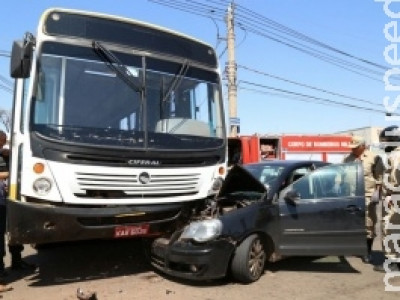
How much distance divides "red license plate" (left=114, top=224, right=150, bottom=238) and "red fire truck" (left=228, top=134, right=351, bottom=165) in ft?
31.9

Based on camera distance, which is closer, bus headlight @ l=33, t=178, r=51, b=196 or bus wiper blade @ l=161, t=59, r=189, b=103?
bus headlight @ l=33, t=178, r=51, b=196

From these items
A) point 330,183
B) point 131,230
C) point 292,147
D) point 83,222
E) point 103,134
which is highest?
point 292,147

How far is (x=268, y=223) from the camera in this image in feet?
19.7

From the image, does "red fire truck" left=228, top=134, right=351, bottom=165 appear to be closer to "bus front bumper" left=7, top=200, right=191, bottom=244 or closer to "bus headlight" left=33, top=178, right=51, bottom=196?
"bus front bumper" left=7, top=200, right=191, bottom=244

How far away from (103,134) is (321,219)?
117 inches

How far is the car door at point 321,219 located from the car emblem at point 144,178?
68.9 inches

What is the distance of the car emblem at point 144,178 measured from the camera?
573 cm

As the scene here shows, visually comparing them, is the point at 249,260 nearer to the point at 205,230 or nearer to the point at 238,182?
the point at 205,230

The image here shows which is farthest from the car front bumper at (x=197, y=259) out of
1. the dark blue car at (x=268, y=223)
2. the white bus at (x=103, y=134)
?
the white bus at (x=103, y=134)

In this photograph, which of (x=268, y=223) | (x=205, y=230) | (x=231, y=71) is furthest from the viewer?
(x=231, y=71)

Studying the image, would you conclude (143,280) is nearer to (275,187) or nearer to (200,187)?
(200,187)

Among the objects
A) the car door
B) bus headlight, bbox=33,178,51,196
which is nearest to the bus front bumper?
bus headlight, bbox=33,178,51,196

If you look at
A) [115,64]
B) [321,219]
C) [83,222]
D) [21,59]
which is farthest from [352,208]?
[21,59]

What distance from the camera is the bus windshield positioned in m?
5.39
